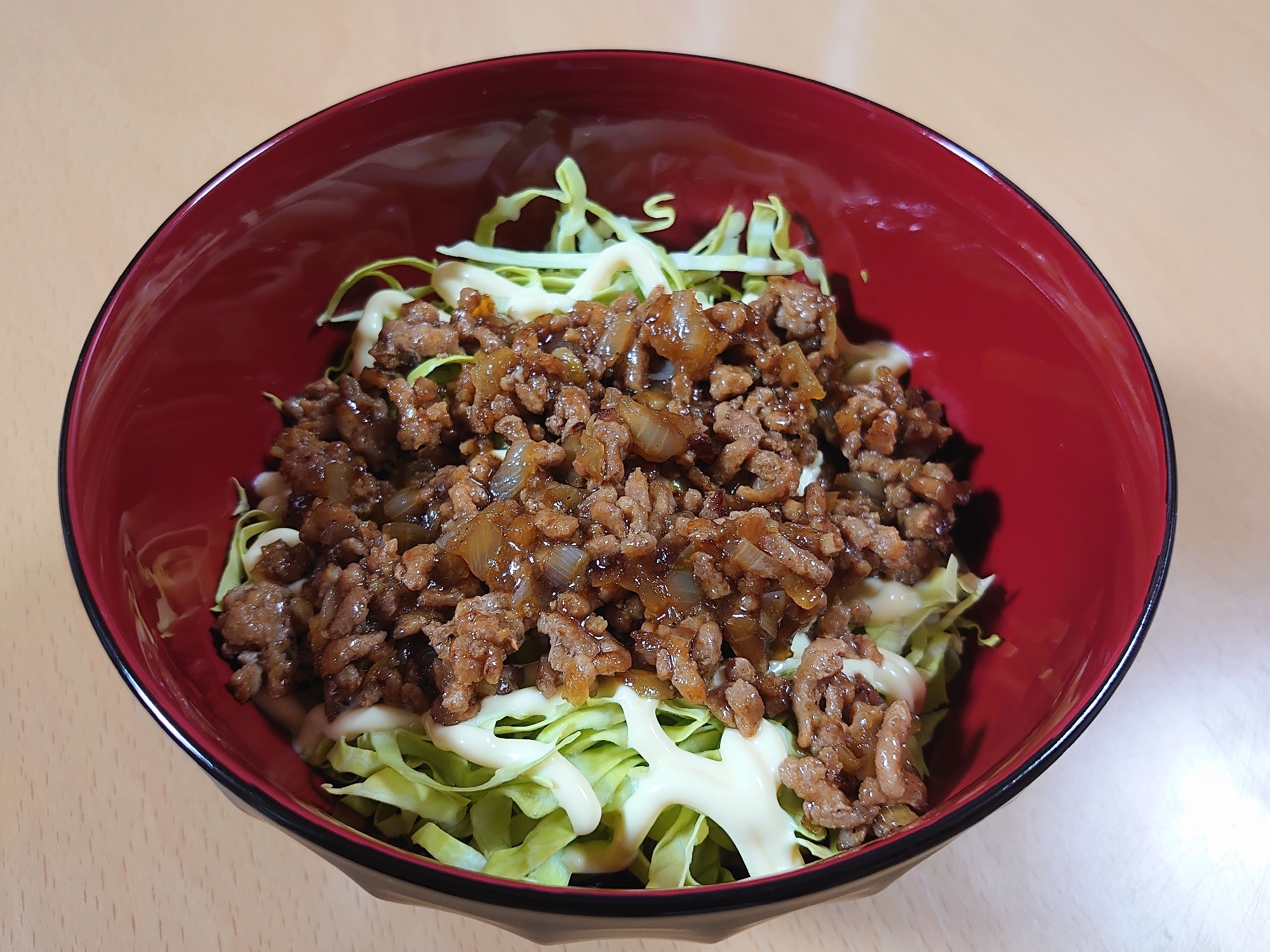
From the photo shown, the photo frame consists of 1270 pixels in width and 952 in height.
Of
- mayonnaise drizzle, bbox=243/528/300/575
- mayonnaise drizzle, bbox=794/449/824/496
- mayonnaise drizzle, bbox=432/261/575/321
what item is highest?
mayonnaise drizzle, bbox=432/261/575/321

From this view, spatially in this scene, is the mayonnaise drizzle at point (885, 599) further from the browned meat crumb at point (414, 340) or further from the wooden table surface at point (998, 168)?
the browned meat crumb at point (414, 340)

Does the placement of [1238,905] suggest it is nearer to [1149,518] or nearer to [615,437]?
[1149,518]

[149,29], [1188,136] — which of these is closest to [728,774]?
[1188,136]

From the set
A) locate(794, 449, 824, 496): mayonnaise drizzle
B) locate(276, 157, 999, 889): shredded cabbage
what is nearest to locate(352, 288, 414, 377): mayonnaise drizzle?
locate(276, 157, 999, 889): shredded cabbage

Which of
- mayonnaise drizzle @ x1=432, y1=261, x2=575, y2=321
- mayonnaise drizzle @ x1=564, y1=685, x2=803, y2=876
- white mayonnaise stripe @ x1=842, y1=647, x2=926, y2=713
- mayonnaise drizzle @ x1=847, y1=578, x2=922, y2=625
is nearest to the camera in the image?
mayonnaise drizzle @ x1=564, y1=685, x2=803, y2=876

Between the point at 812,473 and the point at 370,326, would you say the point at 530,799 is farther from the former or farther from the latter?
the point at 370,326

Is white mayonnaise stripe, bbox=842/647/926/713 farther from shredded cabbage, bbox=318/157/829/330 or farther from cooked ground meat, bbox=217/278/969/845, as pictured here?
shredded cabbage, bbox=318/157/829/330
